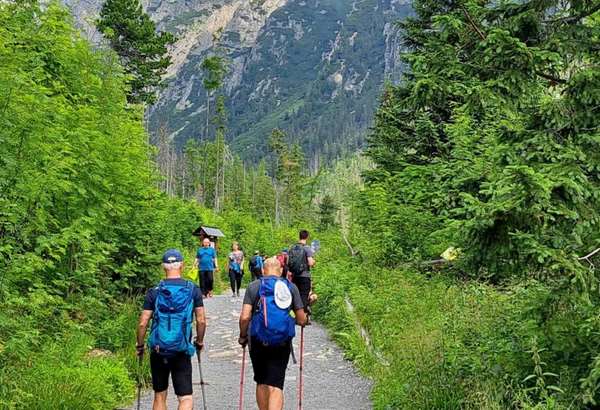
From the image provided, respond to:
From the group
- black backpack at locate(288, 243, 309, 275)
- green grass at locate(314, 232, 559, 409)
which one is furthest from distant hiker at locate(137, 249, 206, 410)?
black backpack at locate(288, 243, 309, 275)

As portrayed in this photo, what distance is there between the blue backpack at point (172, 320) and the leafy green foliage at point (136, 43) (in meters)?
30.2

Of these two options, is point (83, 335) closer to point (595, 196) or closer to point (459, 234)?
point (459, 234)

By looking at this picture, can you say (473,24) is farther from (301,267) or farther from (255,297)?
(301,267)

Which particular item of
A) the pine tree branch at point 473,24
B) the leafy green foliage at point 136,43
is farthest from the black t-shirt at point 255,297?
the leafy green foliage at point 136,43

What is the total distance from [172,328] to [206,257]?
39.4 feet

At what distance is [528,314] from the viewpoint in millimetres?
5715

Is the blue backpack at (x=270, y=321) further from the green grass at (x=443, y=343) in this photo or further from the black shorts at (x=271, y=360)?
the green grass at (x=443, y=343)

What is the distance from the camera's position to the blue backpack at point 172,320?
6.11 metres

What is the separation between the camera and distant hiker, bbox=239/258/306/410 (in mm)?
6312

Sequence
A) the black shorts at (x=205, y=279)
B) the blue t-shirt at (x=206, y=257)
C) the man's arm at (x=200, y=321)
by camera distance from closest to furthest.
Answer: the man's arm at (x=200, y=321) → the blue t-shirt at (x=206, y=257) → the black shorts at (x=205, y=279)

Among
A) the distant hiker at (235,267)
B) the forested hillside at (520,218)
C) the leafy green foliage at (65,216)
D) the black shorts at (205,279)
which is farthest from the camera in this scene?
the distant hiker at (235,267)

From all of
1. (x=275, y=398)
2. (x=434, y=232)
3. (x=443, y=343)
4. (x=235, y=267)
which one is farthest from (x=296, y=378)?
(x=235, y=267)

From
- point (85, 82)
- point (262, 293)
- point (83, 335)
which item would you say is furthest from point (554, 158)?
point (85, 82)

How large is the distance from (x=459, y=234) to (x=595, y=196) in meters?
1.29
